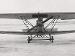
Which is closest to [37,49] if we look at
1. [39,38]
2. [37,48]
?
[37,48]

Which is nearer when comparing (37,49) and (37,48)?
(37,49)

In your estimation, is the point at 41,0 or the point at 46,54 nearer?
the point at 46,54

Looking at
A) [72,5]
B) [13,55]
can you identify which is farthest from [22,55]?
[72,5]

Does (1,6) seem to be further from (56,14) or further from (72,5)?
(56,14)

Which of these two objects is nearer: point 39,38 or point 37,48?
point 37,48

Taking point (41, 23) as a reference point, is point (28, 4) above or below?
above

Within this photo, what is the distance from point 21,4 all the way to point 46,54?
267ft

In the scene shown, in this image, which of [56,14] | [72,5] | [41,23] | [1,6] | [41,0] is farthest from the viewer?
[41,0]

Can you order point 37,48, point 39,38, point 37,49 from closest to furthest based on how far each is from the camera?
point 37,49 → point 37,48 → point 39,38

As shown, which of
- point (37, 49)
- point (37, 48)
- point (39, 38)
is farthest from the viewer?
point (39, 38)

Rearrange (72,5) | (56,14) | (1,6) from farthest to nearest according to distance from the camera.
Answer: (1,6)
(72,5)
(56,14)

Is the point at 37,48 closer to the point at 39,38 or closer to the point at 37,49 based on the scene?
the point at 37,49

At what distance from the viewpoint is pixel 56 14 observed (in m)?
12.3

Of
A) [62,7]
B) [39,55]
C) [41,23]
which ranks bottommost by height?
[39,55]
